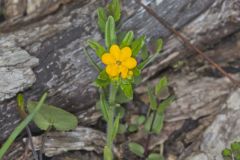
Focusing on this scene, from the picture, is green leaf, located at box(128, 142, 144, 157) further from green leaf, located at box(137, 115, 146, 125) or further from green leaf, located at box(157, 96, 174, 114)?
green leaf, located at box(157, 96, 174, 114)

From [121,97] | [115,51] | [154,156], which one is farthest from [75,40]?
[154,156]

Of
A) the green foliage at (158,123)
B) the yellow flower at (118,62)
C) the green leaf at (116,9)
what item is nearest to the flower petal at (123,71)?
the yellow flower at (118,62)

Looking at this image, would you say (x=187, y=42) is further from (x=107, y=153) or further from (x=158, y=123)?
(x=107, y=153)

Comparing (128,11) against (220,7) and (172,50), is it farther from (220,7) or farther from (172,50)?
(220,7)

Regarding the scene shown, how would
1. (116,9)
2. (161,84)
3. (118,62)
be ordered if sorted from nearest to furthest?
(118,62)
(116,9)
(161,84)

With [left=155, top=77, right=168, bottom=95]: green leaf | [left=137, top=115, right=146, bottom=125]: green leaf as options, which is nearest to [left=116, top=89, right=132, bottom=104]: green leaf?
[left=155, top=77, right=168, bottom=95]: green leaf

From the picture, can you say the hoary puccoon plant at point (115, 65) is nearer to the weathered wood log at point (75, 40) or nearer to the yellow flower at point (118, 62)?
the yellow flower at point (118, 62)

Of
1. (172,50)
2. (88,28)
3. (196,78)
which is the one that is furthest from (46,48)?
(196,78)
